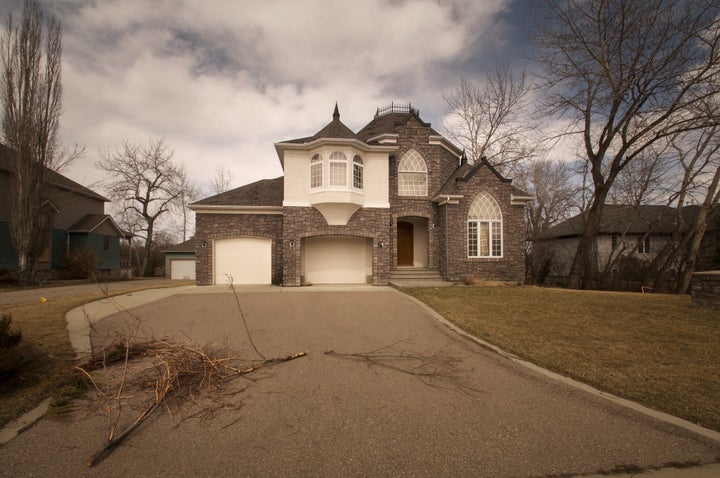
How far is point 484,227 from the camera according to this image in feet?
52.0

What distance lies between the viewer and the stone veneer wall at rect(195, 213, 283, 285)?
15062 mm

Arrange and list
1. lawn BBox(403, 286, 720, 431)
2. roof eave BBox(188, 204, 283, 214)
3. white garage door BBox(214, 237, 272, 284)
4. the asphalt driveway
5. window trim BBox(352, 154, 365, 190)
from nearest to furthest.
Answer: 1. the asphalt driveway
2. lawn BBox(403, 286, 720, 431)
3. window trim BBox(352, 154, 365, 190)
4. roof eave BBox(188, 204, 283, 214)
5. white garage door BBox(214, 237, 272, 284)

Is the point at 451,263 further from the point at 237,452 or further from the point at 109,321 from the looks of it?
the point at 237,452

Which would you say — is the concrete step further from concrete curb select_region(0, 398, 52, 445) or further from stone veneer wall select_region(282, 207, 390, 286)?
concrete curb select_region(0, 398, 52, 445)

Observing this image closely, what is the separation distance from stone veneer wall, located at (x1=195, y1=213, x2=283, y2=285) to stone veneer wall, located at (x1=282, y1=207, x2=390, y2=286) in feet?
3.92

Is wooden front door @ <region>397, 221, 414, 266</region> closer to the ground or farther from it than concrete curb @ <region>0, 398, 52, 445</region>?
farther from it

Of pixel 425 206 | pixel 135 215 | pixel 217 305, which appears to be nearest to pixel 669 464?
pixel 217 305

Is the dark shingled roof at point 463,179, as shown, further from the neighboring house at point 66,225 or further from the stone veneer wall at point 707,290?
the neighboring house at point 66,225

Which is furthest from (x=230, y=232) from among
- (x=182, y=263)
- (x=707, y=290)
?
(x=182, y=263)

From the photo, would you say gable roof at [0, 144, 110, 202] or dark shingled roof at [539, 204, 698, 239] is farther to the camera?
dark shingled roof at [539, 204, 698, 239]

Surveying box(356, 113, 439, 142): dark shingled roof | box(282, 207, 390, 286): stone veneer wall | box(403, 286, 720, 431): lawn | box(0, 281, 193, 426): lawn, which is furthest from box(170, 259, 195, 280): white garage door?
box(403, 286, 720, 431): lawn

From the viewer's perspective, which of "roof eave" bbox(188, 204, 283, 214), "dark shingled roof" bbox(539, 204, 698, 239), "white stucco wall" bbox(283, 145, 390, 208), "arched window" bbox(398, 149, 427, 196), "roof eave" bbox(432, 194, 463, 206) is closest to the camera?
"white stucco wall" bbox(283, 145, 390, 208)

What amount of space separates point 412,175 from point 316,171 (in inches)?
197

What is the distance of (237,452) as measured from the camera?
2857mm
